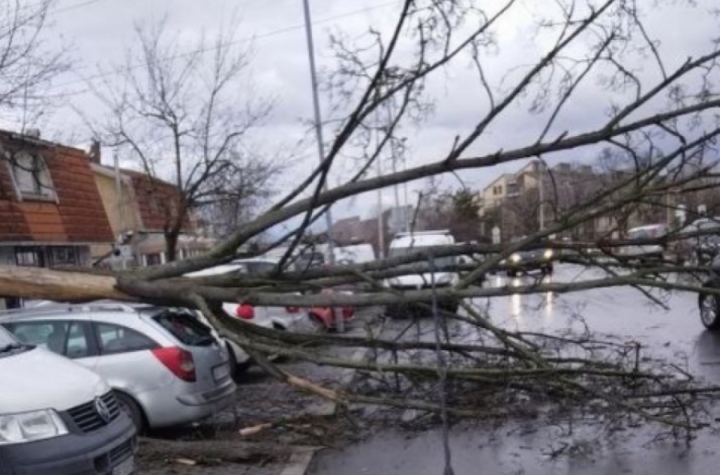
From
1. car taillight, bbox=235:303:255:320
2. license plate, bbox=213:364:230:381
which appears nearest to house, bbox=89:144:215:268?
car taillight, bbox=235:303:255:320

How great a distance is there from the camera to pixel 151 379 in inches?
356

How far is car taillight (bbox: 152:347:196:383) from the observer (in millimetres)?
9055

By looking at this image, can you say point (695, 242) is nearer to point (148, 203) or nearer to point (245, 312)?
point (245, 312)

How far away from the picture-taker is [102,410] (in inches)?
241

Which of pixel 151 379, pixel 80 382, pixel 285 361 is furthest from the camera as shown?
pixel 285 361

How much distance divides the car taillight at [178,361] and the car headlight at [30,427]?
3.48 m

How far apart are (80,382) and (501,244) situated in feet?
11.7

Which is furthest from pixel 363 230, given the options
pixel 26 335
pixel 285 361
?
pixel 26 335

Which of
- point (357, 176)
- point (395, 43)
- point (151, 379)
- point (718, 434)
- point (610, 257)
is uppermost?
point (395, 43)

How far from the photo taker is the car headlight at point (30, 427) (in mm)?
5277

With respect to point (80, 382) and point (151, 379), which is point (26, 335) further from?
point (80, 382)

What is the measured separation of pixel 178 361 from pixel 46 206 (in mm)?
16313

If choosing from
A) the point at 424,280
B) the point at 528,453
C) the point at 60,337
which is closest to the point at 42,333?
the point at 60,337

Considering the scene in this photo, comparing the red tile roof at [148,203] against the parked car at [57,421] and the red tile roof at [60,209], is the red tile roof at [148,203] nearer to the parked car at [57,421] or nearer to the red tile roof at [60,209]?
the red tile roof at [60,209]
